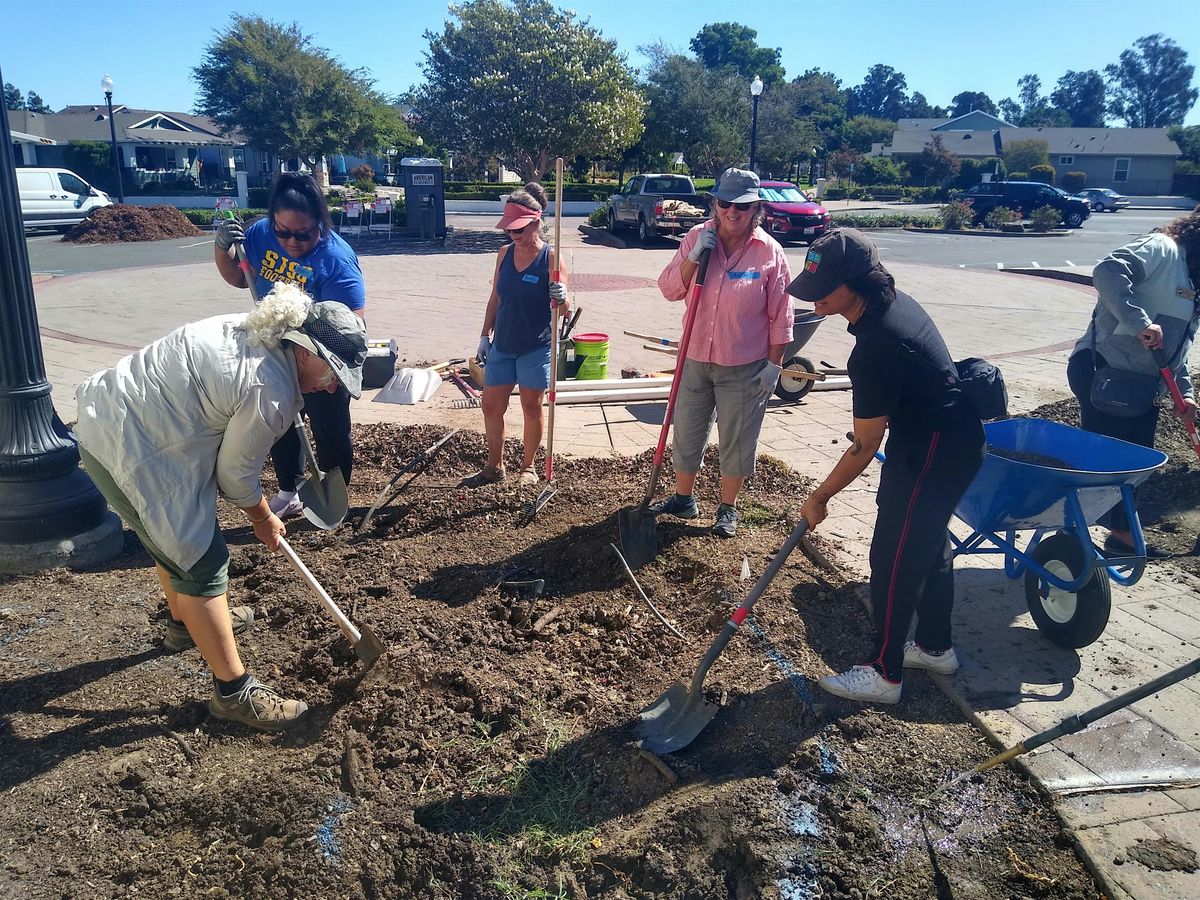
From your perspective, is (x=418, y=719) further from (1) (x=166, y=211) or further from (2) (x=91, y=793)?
(1) (x=166, y=211)

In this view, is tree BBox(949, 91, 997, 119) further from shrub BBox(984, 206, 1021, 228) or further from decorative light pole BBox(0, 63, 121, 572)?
decorative light pole BBox(0, 63, 121, 572)

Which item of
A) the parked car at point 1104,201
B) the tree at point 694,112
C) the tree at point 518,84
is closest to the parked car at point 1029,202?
the tree at point 694,112

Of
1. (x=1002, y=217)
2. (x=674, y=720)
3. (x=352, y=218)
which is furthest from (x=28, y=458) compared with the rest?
(x=1002, y=217)

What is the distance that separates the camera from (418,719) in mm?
3234

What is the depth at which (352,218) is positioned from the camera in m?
23.7

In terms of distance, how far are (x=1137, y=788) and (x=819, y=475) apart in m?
3.27

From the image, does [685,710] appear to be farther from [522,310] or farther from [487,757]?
[522,310]

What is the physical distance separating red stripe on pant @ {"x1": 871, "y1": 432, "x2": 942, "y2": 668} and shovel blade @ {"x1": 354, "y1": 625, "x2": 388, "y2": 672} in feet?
6.56

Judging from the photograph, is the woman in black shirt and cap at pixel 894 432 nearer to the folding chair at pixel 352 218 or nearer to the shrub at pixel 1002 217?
the folding chair at pixel 352 218

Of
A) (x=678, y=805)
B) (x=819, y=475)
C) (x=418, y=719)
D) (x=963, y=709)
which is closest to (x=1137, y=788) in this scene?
(x=963, y=709)

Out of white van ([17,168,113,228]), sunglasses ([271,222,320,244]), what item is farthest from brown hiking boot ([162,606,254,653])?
white van ([17,168,113,228])

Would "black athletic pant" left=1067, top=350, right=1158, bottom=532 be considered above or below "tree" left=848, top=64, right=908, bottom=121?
below

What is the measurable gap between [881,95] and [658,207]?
115 m

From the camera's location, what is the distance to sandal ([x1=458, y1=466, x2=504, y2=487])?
5.57 meters
